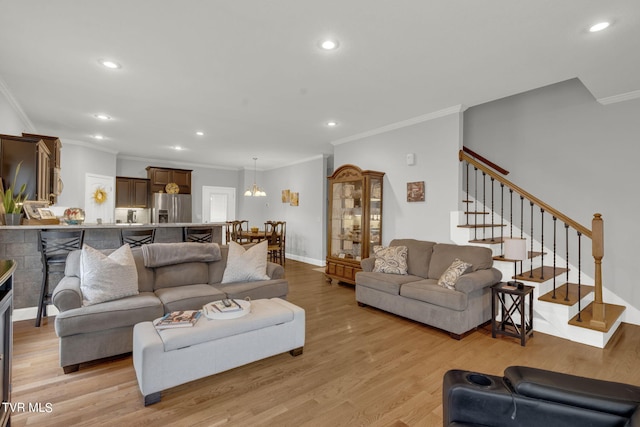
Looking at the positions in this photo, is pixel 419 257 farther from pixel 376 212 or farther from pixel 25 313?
pixel 25 313

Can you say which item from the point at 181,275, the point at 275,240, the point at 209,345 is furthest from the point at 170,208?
the point at 209,345

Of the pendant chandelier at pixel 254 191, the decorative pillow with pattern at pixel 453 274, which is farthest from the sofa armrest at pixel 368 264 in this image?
the pendant chandelier at pixel 254 191

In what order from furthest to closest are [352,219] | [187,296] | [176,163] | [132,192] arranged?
[176,163] → [132,192] → [352,219] → [187,296]

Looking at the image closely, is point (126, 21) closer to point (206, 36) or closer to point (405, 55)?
point (206, 36)

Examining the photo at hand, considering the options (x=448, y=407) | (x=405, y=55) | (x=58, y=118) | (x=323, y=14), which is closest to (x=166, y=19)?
(x=323, y=14)

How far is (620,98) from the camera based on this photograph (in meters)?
3.68

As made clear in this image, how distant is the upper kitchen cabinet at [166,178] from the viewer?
7902 mm

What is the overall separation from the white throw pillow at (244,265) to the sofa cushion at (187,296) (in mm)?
349

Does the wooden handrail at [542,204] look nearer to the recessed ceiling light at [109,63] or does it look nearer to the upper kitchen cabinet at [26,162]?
the recessed ceiling light at [109,63]

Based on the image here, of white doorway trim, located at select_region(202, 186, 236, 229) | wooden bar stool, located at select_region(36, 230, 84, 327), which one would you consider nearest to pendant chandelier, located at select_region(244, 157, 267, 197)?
white doorway trim, located at select_region(202, 186, 236, 229)

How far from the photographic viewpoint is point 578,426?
115 cm

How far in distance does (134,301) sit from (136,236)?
1970mm

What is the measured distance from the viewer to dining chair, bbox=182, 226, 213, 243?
16.1ft

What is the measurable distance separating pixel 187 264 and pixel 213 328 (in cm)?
149
